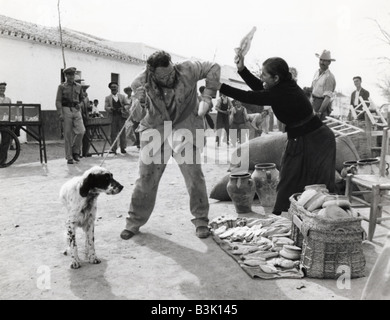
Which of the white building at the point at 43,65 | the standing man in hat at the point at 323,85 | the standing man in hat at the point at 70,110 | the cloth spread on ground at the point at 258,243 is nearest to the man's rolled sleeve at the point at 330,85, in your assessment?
the standing man in hat at the point at 323,85

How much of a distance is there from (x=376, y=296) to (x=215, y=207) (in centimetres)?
450

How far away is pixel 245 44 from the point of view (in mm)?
4676

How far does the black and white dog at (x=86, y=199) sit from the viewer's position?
12.7 ft

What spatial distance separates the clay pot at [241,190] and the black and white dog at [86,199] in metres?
2.16

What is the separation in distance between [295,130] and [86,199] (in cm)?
216

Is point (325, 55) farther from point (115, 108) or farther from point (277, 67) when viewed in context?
point (115, 108)

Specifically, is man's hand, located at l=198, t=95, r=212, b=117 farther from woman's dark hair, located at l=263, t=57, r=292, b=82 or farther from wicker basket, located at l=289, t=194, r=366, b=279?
wicker basket, located at l=289, t=194, r=366, b=279

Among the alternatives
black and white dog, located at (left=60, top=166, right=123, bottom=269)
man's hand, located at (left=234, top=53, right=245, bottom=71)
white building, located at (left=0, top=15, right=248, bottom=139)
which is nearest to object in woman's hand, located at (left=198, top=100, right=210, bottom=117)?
man's hand, located at (left=234, top=53, right=245, bottom=71)

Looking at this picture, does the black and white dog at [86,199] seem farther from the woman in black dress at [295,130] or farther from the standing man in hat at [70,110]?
the standing man in hat at [70,110]

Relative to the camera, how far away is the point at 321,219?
3588mm

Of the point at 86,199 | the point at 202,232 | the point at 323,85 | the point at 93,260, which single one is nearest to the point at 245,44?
the point at 202,232

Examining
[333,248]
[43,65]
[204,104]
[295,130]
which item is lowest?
[333,248]
